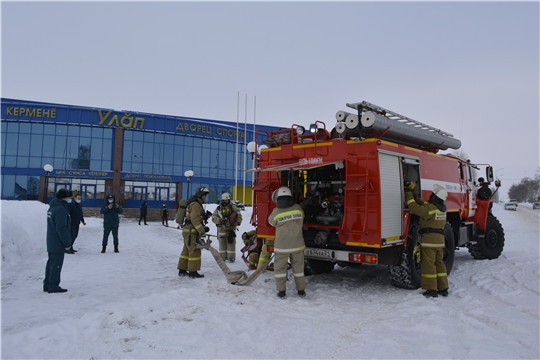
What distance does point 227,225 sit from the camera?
Answer: 9883 millimetres

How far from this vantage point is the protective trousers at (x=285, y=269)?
243 inches

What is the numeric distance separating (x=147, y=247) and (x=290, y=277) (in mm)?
6601

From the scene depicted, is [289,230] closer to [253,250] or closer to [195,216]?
[195,216]

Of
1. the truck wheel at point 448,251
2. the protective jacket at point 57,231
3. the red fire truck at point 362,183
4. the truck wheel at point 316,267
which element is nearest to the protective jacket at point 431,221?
the red fire truck at point 362,183

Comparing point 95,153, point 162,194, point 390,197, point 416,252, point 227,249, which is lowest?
point 227,249

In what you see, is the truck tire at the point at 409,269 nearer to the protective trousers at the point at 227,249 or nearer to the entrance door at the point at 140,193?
the protective trousers at the point at 227,249

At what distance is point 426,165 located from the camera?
24.7ft

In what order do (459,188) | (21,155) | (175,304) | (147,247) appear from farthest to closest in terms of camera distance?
(21,155) < (147,247) < (459,188) < (175,304)

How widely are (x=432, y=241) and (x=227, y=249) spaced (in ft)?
17.1

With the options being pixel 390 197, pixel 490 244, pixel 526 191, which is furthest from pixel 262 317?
pixel 526 191

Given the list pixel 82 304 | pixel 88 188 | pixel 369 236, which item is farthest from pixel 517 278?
pixel 88 188

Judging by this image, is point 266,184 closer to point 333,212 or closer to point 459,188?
point 333,212

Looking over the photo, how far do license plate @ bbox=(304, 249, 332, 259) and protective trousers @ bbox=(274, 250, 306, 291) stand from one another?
54 centimetres

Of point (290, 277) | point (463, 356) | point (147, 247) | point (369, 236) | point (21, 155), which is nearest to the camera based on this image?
point (463, 356)
